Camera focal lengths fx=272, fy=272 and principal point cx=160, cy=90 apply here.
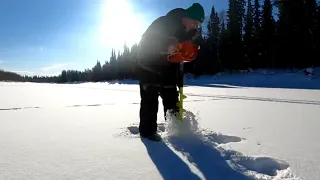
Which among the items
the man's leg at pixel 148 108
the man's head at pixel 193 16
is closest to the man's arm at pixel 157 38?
the man's head at pixel 193 16

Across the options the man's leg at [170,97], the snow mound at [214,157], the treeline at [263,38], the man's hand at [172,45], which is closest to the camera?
the snow mound at [214,157]

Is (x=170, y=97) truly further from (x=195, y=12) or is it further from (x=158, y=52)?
(x=195, y=12)

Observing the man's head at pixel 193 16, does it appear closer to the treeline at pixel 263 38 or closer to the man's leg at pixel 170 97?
the man's leg at pixel 170 97

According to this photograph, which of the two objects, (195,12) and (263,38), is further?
(263,38)

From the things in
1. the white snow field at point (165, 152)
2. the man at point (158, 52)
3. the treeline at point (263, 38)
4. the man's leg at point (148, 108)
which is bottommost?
the white snow field at point (165, 152)

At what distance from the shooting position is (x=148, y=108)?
286 centimetres

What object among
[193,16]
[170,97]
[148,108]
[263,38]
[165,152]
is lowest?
[165,152]

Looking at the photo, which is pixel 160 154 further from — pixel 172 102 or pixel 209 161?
pixel 172 102

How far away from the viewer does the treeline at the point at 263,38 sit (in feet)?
97.4

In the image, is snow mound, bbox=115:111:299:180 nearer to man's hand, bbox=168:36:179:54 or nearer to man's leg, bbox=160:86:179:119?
man's leg, bbox=160:86:179:119

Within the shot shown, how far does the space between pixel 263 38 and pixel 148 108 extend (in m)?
34.2

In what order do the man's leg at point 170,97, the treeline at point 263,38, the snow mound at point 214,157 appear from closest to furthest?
the snow mound at point 214,157, the man's leg at point 170,97, the treeline at point 263,38

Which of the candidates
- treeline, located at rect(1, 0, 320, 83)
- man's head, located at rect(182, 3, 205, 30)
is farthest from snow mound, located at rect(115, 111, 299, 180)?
treeline, located at rect(1, 0, 320, 83)

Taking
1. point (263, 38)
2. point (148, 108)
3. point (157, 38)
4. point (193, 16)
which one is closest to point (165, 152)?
point (148, 108)
